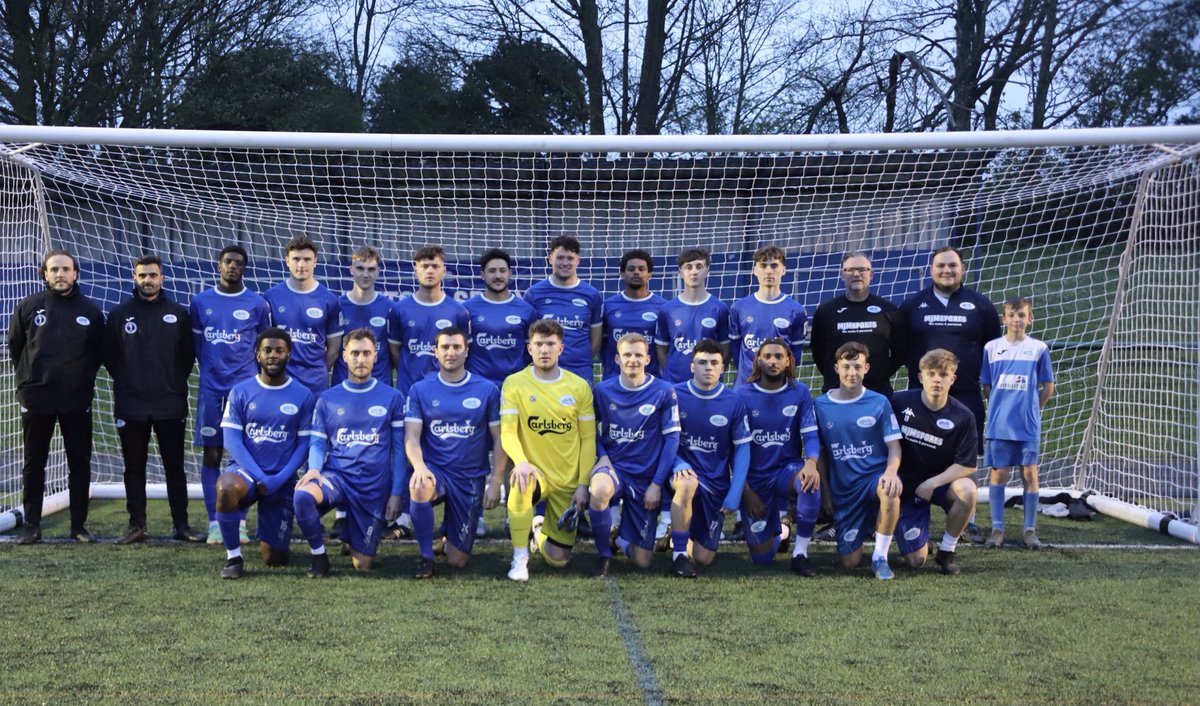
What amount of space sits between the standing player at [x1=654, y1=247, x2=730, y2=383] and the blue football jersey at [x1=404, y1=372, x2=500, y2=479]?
128cm

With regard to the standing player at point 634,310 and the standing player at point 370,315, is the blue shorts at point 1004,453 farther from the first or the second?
the standing player at point 370,315

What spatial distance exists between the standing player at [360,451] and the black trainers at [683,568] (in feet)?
4.40

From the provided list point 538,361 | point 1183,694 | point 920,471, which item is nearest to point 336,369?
point 538,361

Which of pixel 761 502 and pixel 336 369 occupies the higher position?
pixel 336 369

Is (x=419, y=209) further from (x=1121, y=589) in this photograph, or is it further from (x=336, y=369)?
(x=1121, y=589)

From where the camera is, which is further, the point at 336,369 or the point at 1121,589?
the point at 336,369

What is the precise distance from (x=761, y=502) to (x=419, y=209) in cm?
562

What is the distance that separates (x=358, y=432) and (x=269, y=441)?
18.0 inches

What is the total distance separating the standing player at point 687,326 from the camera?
20.4 feet

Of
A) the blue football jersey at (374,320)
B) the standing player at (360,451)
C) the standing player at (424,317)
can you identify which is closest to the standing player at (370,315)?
the blue football jersey at (374,320)

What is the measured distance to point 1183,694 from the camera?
11.4 ft

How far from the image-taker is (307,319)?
616cm

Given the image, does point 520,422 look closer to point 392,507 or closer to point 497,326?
point 392,507

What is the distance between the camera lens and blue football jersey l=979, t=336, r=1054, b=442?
6.14 metres
